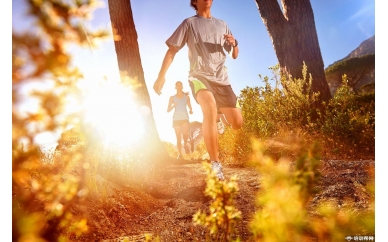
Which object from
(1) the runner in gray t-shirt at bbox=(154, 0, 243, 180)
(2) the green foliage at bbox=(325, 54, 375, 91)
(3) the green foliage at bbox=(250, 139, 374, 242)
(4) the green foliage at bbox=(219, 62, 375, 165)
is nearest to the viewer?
(3) the green foliage at bbox=(250, 139, 374, 242)

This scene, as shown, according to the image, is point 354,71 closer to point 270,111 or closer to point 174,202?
point 270,111

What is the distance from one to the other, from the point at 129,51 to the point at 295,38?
145 cm

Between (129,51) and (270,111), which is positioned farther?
(270,111)

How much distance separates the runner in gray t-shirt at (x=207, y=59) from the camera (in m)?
2.19

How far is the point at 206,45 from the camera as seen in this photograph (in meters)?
2.34

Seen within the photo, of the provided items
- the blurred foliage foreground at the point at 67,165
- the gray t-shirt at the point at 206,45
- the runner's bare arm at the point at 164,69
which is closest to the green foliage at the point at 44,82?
the blurred foliage foreground at the point at 67,165

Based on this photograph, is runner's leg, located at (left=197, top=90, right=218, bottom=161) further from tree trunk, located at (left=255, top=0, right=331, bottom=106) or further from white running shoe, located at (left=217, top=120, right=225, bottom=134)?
tree trunk, located at (left=255, top=0, right=331, bottom=106)

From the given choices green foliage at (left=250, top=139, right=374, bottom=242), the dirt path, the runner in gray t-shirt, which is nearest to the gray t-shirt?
the runner in gray t-shirt

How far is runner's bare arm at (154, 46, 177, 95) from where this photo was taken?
215cm

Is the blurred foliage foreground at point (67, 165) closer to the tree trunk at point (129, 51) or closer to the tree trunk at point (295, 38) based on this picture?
the tree trunk at point (129, 51)

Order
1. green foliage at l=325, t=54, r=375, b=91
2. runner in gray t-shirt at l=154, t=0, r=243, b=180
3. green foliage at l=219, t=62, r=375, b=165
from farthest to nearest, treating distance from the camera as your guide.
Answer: green foliage at l=219, t=62, r=375, b=165 → runner in gray t-shirt at l=154, t=0, r=243, b=180 → green foliage at l=325, t=54, r=375, b=91

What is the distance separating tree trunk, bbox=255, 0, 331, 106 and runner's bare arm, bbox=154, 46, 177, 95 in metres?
0.80

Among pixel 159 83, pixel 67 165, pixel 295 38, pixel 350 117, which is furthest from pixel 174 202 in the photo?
pixel 295 38

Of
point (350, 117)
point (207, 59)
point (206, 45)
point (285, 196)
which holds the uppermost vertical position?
point (206, 45)
